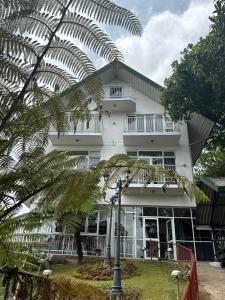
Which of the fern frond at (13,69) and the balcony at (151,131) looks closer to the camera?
the fern frond at (13,69)

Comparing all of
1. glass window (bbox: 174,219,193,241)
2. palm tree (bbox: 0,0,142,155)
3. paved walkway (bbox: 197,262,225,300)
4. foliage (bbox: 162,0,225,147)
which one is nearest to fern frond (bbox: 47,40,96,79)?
palm tree (bbox: 0,0,142,155)

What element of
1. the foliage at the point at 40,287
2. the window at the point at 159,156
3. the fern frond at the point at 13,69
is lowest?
the foliage at the point at 40,287

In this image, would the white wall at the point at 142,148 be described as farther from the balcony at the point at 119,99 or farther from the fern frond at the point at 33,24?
the fern frond at the point at 33,24

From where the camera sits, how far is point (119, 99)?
21.8 m

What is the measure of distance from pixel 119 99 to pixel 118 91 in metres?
1.23

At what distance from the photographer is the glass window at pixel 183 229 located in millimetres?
18000

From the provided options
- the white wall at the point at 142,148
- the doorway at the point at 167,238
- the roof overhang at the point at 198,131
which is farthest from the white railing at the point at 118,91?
the doorway at the point at 167,238

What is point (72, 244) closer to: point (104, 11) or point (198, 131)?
point (198, 131)

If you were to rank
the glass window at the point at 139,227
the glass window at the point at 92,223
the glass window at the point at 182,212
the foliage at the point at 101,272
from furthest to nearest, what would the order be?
1. the glass window at the point at 182,212
2. the glass window at the point at 92,223
3. the glass window at the point at 139,227
4. the foliage at the point at 101,272

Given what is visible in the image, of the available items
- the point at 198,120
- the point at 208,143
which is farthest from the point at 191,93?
the point at 208,143

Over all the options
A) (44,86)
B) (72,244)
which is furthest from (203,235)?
(44,86)

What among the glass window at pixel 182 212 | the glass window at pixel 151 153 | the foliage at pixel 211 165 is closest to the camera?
the glass window at pixel 182 212

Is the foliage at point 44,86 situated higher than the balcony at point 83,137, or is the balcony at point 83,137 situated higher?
the balcony at point 83,137

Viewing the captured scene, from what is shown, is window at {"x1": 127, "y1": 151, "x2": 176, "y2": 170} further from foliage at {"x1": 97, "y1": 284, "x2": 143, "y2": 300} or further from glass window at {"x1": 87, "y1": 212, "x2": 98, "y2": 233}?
foliage at {"x1": 97, "y1": 284, "x2": 143, "y2": 300}
